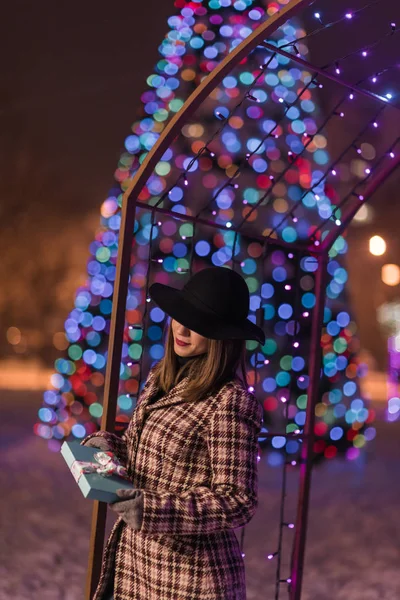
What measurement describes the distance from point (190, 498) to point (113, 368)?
2.12ft

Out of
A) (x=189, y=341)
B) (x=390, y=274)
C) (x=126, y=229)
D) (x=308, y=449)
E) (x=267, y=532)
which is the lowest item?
(x=267, y=532)

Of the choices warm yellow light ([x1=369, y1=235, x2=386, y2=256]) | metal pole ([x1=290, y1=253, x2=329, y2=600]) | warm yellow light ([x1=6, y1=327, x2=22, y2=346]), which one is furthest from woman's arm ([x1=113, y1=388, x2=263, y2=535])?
warm yellow light ([x1=6, y1=327, x2=22, y2=346])

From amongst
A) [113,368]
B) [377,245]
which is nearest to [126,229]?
[113,368]

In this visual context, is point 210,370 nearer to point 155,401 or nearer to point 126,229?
point 155,401

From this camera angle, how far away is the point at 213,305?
147cm

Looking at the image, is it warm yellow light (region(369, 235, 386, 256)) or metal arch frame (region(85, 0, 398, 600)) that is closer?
metal arch frame (region(85, 0, 398, 600))

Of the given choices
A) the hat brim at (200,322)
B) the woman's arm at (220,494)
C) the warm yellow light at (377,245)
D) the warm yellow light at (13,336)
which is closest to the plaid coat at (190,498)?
the woman's arm at (220,494)

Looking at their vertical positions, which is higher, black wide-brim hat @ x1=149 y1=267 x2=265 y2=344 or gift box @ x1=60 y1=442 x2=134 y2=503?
black wide-brim hat @ x1=149 y1=267 x2=265 y2=344

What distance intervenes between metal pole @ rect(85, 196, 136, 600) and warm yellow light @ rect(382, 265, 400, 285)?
10.9 m

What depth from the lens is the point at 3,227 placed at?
11062 millimetres

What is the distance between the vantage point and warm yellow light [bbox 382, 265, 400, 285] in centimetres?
1234

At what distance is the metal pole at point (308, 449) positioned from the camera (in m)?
2.22

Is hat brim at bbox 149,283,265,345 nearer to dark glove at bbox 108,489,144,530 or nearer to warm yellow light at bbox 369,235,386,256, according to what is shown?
dark glove at bbox 108,489,144,530

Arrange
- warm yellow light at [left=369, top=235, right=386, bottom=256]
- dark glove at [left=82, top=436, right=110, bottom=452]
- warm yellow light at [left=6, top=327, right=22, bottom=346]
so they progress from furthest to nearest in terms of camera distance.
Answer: warm yellow light at [left=6, top=327, right=22, bottom=346] < warm yellow light at [left=369, top=235, right=386, bottom=256] < dark glove at [left=82, top=436, right=110, bottom=452]
